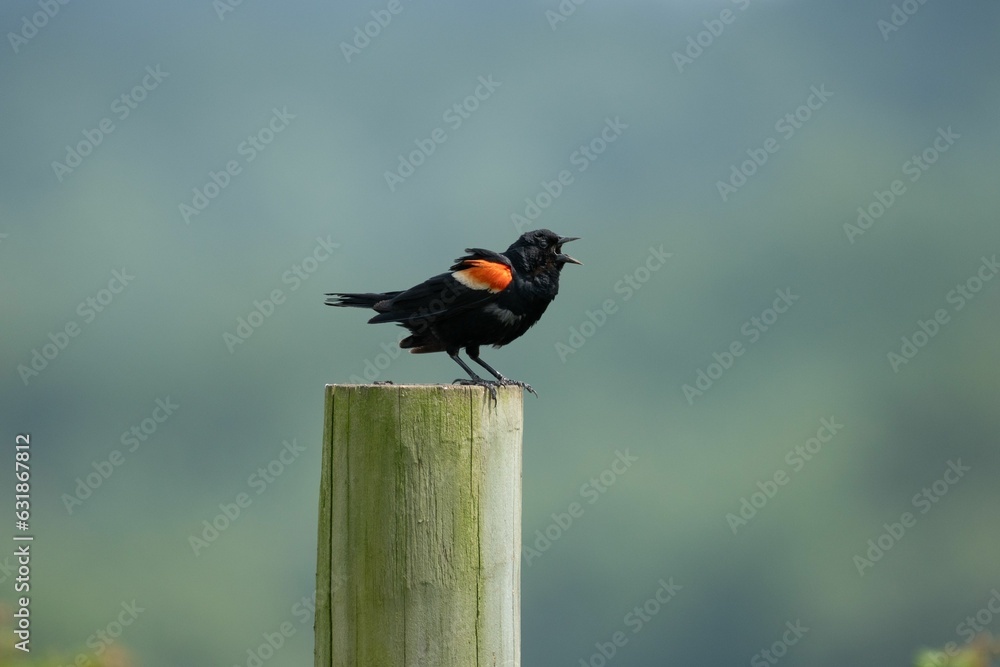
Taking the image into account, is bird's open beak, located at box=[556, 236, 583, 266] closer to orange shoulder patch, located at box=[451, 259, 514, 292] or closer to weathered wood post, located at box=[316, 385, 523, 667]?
orange shoulder patch, located at box=[451, 259, 514, 292]

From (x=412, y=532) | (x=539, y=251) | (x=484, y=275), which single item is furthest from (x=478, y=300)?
(x=412, y=532)

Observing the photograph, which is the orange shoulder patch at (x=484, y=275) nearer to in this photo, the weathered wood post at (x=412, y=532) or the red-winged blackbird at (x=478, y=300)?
the red-winged blackbird at (x=478, y=300)

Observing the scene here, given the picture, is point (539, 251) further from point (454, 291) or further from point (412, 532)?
point (412, 532)

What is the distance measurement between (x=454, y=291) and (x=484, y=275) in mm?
209

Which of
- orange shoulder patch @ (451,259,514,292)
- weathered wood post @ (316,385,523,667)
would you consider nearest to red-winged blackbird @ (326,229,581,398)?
orange shoulder patch @ (451,259,514,292)

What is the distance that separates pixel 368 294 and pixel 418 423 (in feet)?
8.22

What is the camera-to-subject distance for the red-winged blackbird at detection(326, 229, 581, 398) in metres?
5.03

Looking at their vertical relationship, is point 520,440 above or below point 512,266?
below

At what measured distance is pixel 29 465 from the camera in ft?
21.2

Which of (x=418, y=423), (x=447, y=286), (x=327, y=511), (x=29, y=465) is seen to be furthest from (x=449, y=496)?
(x=29, y=465)

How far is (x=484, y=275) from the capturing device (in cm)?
505

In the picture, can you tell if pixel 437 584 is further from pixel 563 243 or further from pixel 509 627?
pixel 563 243

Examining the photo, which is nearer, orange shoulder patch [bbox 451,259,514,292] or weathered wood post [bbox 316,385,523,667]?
weathered wood post [bbox 316,385,523,667]

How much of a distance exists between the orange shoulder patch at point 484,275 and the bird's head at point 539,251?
10.8 inches
